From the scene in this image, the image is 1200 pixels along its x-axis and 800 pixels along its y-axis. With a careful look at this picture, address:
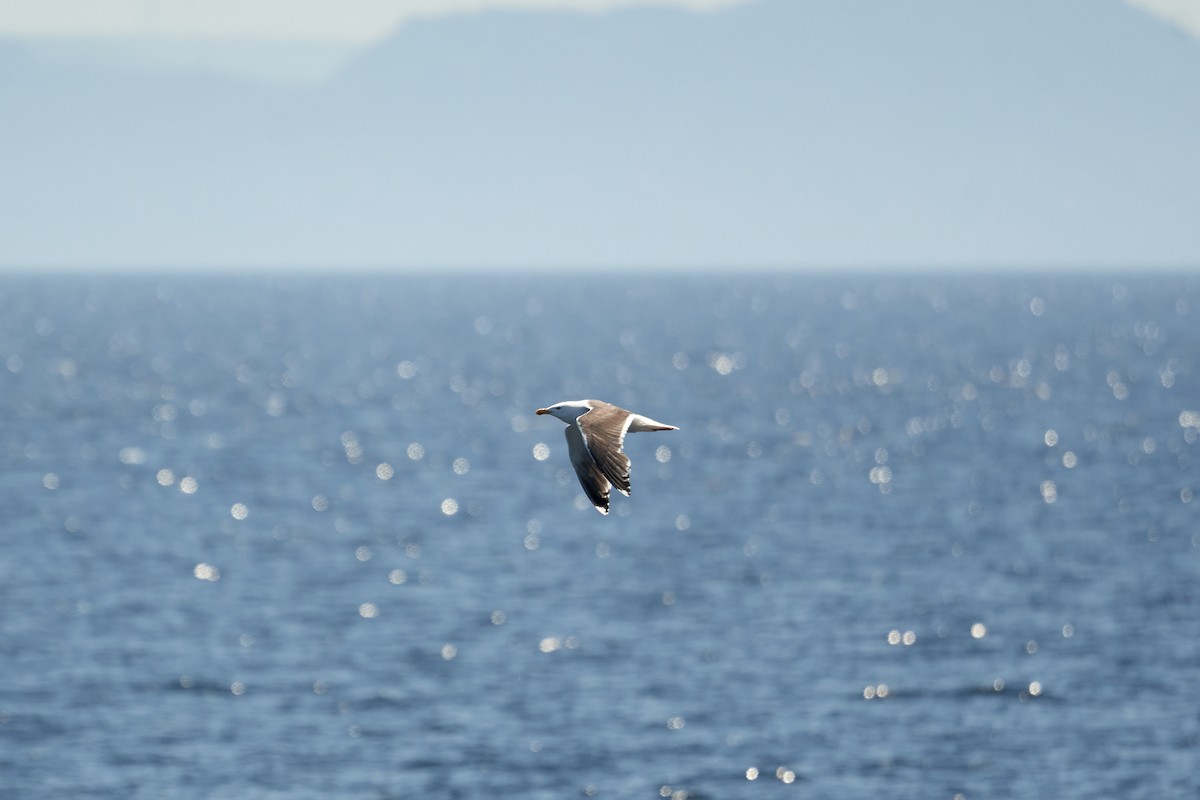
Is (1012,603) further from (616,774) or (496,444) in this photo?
(496,444)

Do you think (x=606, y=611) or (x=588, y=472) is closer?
(x=588, y=472)

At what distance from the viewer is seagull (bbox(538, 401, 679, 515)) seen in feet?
53.5

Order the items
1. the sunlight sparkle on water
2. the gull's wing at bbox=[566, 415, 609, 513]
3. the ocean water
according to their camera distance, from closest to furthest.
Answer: the gull's wing at bbox=[566, 415, 609, 513], the ocean water, the sunlight sparkle on water

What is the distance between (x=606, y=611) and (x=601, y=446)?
155 feet

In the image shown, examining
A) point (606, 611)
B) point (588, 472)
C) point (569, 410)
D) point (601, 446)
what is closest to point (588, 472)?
point (588, 472)

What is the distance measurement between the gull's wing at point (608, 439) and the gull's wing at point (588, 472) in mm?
89

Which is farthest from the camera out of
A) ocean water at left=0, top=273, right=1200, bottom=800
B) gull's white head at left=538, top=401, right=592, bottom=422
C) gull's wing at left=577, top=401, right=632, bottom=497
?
ocean water at left=0, top=273, right=1200, bottom=800

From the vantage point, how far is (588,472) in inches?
664

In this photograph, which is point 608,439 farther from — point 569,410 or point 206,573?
point 206,573

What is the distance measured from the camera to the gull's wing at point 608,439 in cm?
1623

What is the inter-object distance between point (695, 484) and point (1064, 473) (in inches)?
812

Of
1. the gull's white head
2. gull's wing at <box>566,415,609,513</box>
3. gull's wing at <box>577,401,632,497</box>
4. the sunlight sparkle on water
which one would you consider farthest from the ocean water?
gull's wing at <box>577,401,632,497</box>

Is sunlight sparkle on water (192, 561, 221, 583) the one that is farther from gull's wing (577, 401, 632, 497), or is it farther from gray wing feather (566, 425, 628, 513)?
gull's wing (577, 401, 632, 497)

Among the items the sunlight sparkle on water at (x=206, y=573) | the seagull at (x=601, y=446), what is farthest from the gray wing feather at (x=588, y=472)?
the sunlight sparkle on water at (x=206, y=573)
